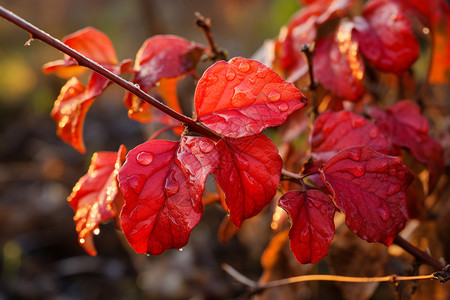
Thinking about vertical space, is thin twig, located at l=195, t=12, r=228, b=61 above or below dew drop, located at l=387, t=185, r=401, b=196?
above

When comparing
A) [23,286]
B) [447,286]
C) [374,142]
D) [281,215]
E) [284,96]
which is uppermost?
[284,96]

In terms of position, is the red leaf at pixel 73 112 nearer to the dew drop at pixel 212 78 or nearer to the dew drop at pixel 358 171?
the dew drop at pixel 212 78

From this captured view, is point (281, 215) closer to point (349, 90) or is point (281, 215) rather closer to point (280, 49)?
point (349, 90)

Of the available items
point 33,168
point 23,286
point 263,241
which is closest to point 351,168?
point 263,241

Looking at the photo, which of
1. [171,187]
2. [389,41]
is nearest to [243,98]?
[171,187]

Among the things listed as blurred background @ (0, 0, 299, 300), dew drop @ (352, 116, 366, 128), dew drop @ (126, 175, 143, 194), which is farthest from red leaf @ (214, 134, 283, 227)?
blurred background @ (0, 0, 299, 300)

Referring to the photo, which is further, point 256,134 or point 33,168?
point 33,168

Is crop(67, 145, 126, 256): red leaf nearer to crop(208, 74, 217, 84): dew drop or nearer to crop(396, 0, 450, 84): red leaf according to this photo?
crop(208, 74, 217, 84): dew drop
